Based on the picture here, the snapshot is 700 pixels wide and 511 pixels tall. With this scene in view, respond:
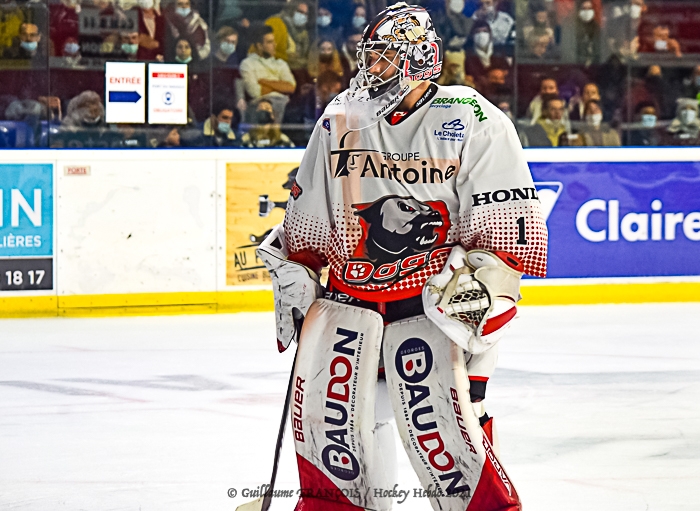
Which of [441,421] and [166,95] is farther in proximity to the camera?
[166,95]

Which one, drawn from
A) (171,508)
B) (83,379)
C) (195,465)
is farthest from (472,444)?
(83,379)

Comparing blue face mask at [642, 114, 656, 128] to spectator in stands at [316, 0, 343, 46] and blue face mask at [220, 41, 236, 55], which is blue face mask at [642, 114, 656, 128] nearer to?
spectator in stands at [316, 0, 343, 46]

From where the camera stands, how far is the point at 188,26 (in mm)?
7531

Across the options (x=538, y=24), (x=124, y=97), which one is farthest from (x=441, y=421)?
(x=538, y=24)

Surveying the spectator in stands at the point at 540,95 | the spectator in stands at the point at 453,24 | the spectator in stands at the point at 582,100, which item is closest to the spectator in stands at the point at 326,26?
the spectator in stands at the point at 453,24

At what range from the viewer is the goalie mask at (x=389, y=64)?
2543 mm

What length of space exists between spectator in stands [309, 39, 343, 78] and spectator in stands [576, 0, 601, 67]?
175 centimetres

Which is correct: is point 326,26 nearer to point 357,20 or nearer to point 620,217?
point 357,20

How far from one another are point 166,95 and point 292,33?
3.09 feet

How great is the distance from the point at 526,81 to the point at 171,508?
5.54m

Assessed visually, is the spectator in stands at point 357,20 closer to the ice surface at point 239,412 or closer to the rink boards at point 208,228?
the rink boards at point 208,228

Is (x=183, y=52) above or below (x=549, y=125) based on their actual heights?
above

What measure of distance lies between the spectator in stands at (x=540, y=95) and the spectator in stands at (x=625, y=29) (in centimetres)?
49

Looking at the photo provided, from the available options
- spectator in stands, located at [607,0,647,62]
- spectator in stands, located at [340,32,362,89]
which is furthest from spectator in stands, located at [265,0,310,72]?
spectator in stands, located at [607,0,647,62]
